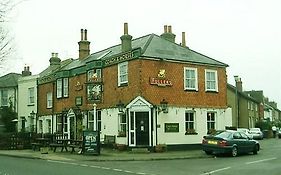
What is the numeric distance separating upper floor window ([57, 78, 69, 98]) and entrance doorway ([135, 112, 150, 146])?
11021 millimetres

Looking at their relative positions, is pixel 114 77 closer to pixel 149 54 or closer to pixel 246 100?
pixel 149 54

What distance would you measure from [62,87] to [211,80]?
45.0ft

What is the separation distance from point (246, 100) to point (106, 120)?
127 ft

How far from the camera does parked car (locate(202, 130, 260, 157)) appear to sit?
86.4 ft

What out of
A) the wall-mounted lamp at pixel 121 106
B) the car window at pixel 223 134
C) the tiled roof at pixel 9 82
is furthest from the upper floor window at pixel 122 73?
the tiled roof at pixel 9 82

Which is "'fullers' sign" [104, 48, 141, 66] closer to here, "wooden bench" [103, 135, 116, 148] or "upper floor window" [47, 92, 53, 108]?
"wooden bench" [103, 135, 116, 148]

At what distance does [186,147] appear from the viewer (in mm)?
30828

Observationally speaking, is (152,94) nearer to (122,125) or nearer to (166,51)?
(122,125)

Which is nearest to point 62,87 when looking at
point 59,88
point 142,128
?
point 59,88

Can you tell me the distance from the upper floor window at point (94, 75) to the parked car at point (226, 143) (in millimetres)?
10172

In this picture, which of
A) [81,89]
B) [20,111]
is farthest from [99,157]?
[20,111]

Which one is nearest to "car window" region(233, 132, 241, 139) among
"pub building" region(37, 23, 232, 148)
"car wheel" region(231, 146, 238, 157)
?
"car wheel" region(231, 146, 238, 157)

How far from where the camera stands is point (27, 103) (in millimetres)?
45781

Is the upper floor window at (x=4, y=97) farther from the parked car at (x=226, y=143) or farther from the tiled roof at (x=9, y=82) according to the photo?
the parked car at (x=226, y=143)
